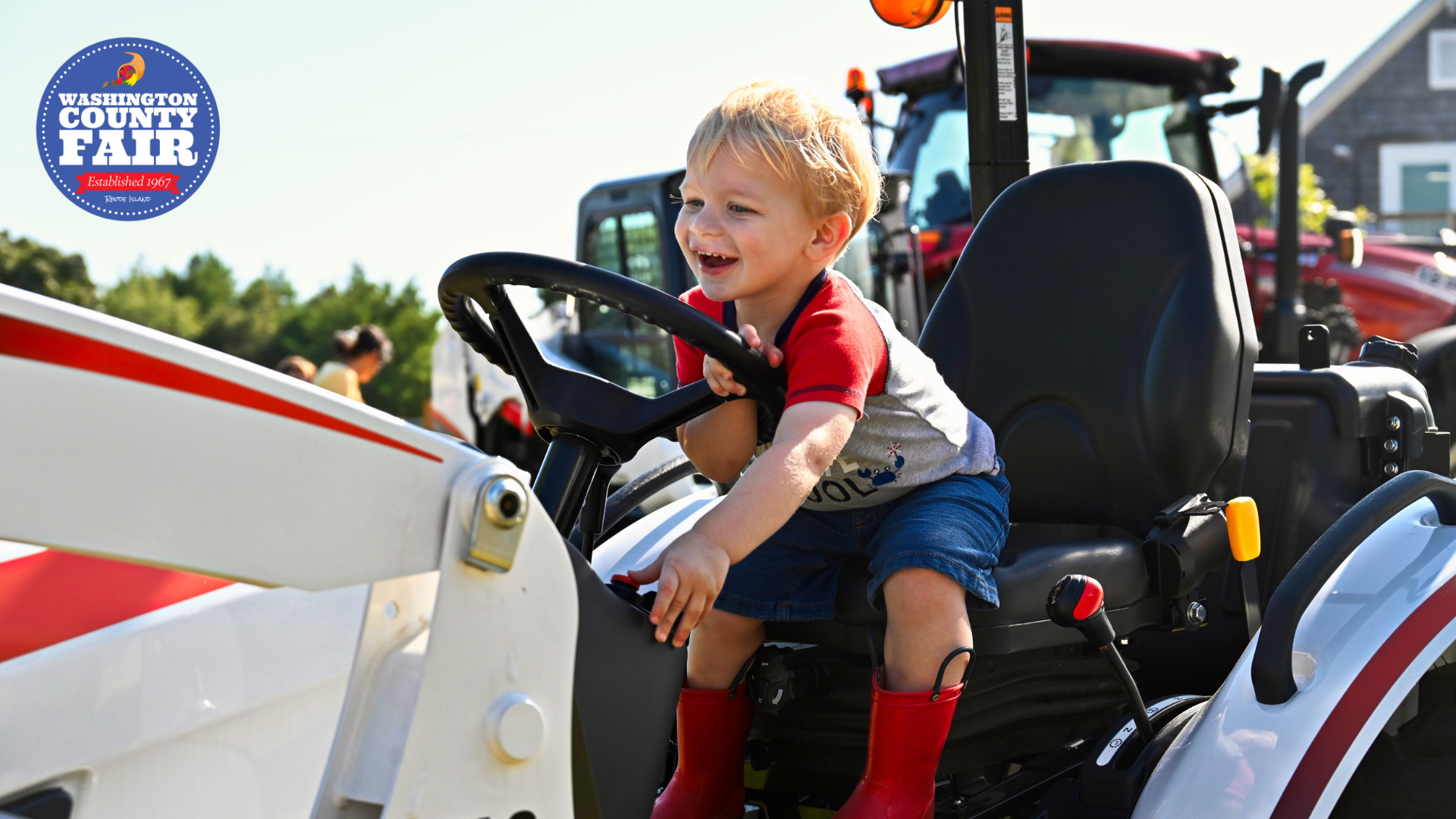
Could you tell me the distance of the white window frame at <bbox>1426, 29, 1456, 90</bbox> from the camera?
2053cm

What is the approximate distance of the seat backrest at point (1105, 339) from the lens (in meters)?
1.87

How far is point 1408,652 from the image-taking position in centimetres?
149

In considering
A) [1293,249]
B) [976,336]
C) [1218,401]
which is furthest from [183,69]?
[1293,249]

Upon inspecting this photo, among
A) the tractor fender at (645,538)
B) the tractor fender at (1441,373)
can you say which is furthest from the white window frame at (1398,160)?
the tractor fender at (645,538)

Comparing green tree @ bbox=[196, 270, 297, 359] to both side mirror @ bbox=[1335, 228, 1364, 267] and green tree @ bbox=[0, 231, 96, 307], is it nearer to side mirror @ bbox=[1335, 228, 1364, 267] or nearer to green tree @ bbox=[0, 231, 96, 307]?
green tree @ bbox=[0, 231, 96, 307]

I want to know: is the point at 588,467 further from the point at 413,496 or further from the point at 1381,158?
the point at 1381,158

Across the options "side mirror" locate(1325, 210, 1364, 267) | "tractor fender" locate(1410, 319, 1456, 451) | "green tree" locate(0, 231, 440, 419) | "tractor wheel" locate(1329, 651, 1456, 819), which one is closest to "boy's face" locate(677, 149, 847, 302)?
"tractor wheel" locate(1329, 651, 1456, 819)

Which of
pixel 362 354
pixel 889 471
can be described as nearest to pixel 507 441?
pixel 362 354

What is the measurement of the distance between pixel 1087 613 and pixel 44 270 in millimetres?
16177

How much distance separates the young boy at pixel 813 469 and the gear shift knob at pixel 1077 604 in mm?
79

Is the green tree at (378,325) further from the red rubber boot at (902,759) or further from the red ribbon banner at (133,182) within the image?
A: the red rubber boot at (902,759)

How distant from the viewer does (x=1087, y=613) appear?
150 cm

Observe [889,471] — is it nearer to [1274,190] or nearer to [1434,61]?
[1274,190]

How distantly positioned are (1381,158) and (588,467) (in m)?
22.2
